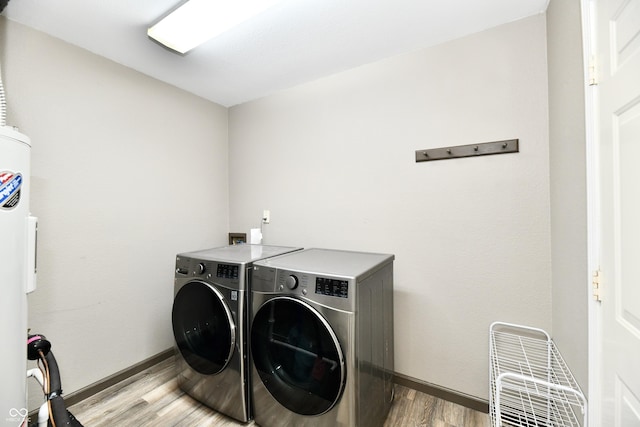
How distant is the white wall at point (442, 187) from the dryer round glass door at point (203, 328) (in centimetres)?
89

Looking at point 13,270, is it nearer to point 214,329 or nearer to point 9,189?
point 9,189

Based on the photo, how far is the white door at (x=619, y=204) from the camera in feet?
2.38

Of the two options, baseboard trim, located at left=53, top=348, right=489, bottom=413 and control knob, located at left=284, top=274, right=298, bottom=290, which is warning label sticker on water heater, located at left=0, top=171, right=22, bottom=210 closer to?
control knob, located at left=284, top=274, right=298, bottom=290

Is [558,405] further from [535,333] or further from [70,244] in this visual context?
[70,244]

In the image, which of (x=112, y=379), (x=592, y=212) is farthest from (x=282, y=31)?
(x=112, y=379)

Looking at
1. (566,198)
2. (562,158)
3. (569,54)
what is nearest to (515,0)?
(569,54)

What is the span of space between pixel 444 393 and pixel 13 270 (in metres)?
2.27

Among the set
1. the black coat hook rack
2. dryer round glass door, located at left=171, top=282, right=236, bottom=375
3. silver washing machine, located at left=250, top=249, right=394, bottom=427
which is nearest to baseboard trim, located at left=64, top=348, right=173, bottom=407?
dryer round glass door, located at left=171, top=282, right=236, bottom=375

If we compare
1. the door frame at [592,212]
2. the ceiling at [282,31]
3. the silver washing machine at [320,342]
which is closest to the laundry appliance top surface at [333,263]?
the silver washing machine at [320,342]

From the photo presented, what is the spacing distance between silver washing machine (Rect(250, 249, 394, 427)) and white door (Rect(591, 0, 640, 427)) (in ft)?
2.73

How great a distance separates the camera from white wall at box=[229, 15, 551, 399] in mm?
1444

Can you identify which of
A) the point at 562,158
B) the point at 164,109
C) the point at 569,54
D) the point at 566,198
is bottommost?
the point at 566,198

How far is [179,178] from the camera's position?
2.28 metres

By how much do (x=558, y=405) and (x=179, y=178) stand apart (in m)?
2.93
